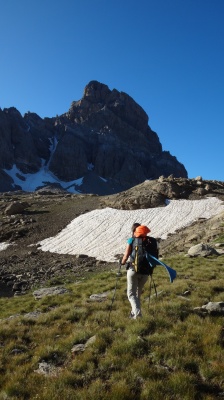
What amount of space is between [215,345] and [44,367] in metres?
4.27

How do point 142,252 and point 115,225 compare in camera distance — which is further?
point 115,225

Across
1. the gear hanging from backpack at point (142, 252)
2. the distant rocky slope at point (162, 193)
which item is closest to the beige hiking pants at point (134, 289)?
the gear hanging from backpack at point (142, 252)

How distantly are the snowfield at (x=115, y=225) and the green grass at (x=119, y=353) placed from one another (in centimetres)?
2093

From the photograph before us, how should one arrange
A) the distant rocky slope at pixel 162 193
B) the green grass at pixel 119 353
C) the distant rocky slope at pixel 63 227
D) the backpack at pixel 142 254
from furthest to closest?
the distant rocky slope at pixel 162 193 → the distant rocky slope at pixel 63 227 → the backpack at pixel 142 254 → the green grass at pixel 119 353

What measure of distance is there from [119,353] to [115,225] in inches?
1374

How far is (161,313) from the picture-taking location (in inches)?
416

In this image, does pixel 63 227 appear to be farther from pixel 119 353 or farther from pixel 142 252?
pixel 119 353

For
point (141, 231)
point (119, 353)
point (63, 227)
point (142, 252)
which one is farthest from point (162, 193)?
point (119, 353)

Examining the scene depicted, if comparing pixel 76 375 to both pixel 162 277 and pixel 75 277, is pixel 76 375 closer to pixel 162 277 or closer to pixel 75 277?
pixel 162 277

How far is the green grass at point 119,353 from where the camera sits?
21.6 feet

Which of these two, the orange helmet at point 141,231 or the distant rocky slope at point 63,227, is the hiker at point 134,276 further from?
the distant rocky slope at point 63,227

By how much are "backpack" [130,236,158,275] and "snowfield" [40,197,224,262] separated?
72.3 feet

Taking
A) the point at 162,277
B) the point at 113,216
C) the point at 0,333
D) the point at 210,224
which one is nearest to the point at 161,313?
the point at 0,333

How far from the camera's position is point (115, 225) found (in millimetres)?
42969
